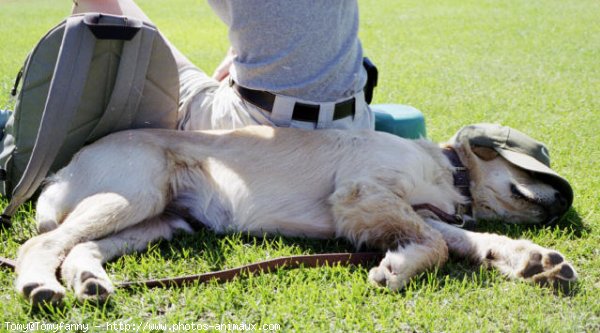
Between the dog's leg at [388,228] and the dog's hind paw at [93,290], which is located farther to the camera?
the dog's leg at [388,228]

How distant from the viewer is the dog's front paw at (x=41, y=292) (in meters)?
2.74

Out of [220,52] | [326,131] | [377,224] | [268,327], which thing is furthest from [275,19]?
[220,52]

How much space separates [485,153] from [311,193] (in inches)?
44.6

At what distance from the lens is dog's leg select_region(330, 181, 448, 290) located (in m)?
3.12

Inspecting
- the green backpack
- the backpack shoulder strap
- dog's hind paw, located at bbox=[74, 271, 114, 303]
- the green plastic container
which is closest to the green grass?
dog's hind paw, located at bbox=[74, 271, 114, 303]

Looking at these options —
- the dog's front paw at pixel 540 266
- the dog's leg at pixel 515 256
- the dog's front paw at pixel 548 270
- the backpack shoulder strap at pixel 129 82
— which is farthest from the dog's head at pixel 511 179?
the backpack shoulder strap at pixel 129 82

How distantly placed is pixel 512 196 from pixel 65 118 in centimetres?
264

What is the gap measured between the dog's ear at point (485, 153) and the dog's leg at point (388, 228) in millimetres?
759

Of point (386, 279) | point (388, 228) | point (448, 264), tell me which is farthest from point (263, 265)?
point (448, 264)

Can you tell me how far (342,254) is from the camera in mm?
3262

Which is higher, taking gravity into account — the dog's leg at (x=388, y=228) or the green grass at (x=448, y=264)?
A: the dog's leg at (x=388, y=228)

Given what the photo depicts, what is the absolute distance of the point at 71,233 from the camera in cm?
327

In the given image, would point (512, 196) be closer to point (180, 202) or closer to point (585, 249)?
point (585, 249)

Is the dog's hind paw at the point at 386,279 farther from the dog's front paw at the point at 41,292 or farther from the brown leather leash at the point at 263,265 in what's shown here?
the dog's front paw at the point at 41,292
